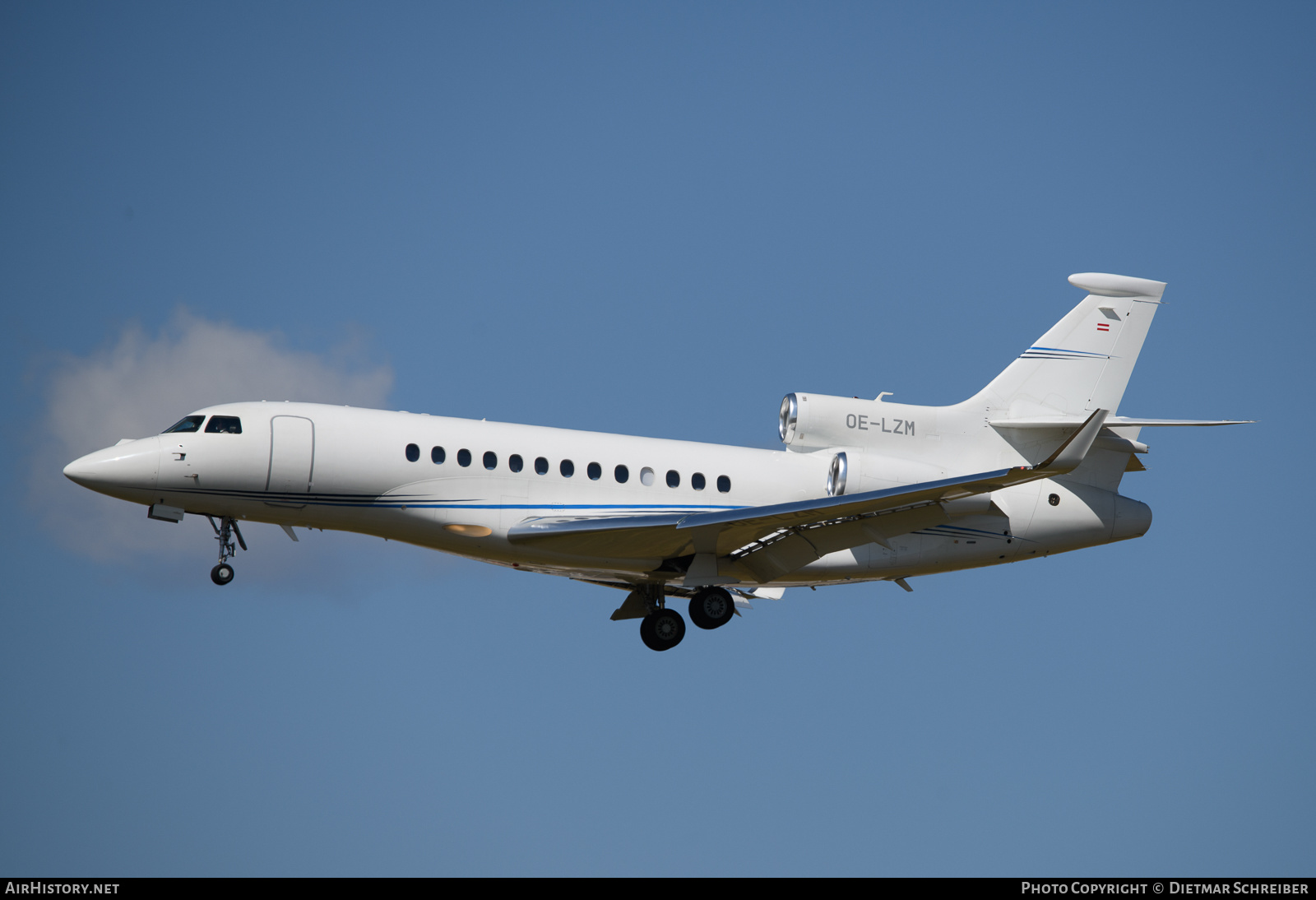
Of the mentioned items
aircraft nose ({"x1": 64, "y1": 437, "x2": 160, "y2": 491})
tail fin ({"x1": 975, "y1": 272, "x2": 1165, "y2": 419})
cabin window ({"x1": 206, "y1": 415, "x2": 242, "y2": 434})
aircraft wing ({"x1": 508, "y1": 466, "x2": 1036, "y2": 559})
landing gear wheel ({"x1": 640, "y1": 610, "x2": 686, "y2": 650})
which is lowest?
landing gear wheel ({"x1": 640, "y1": 610, "x2": 686, "y2": 650})

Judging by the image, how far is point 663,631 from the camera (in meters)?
25.8

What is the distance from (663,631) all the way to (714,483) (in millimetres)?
2980

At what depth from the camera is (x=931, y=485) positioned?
21406 mm

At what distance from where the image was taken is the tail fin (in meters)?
27.0

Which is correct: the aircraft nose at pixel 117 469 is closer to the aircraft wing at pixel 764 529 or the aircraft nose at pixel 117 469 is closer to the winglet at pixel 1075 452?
the aircraft wing at pixel 764 529

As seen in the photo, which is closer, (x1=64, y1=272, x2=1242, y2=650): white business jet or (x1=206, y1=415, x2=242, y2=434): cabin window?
(x1=64, y1=272, x2=1242, y2=650): white business jet

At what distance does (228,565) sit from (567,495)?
18.4 feet

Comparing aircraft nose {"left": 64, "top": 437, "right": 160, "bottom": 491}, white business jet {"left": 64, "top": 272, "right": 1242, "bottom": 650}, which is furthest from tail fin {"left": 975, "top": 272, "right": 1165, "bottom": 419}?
aircraft nose {"left": 64, "top": 437, "right": 160, "bottom": 491}

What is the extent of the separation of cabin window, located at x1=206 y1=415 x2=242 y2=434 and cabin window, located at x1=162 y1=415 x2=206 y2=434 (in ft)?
0.55

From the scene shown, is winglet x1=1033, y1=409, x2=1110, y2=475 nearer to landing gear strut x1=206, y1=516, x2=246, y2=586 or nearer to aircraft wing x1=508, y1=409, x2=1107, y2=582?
aircraft wing x1=508, y1=409, x2=1107, y2=582

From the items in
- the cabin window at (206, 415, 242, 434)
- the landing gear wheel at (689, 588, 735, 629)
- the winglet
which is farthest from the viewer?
the landing gear wheel at (689, 588, 735, 629)

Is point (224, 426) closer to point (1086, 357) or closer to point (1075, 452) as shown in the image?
point (1075, 452)

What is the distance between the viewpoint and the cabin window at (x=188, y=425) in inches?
911

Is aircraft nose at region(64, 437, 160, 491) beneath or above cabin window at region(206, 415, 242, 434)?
beneath
